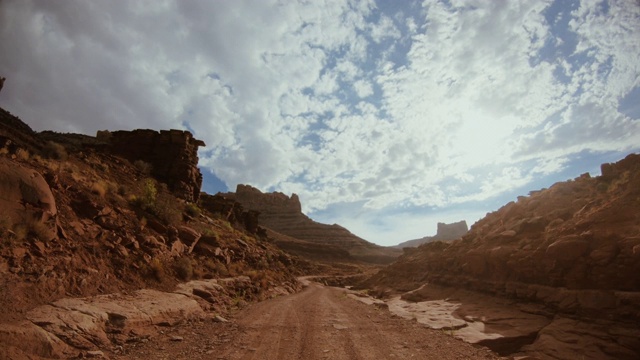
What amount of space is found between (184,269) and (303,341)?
7.59 meters

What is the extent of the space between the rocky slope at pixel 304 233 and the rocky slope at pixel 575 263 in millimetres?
59127

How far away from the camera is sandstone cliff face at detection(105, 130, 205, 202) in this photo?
→ 29.1 metres

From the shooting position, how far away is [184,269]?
Answer: 46.2 ft

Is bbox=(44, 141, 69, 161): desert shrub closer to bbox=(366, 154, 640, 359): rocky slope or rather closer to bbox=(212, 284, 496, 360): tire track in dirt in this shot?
bbox=(212, 284, 496, 360): tire track in dirt

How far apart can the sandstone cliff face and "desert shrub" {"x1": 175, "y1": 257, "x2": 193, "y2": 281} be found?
1529cm

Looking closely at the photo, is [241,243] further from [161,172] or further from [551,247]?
[551,247]

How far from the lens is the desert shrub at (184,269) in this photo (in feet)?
45.8

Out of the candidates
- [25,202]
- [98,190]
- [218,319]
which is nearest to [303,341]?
[218,319]

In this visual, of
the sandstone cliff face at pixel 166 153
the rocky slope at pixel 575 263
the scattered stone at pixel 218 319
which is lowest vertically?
the scattered stone at pixel 218 319

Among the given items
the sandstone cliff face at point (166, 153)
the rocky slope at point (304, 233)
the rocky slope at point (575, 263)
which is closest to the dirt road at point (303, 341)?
the rocky slope at point (575, 263)

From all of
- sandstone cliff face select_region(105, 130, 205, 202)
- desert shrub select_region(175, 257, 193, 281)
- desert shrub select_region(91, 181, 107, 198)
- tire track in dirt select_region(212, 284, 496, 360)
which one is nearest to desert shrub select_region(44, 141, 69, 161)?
desert shrub select_region(91, 181, 107, 198)

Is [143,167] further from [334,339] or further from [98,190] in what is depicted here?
[334,339]

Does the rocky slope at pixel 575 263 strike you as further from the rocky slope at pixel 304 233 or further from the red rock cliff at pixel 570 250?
the rocky slope at pixel 304 233

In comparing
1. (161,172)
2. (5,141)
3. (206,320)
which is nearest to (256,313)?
(206,320)
